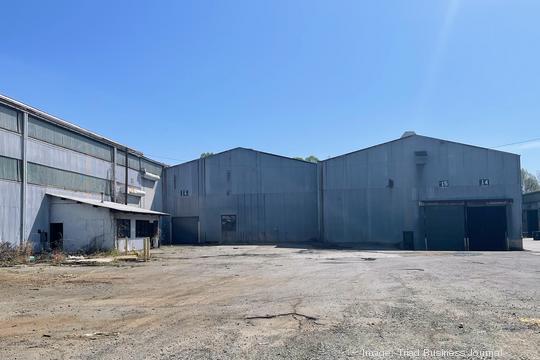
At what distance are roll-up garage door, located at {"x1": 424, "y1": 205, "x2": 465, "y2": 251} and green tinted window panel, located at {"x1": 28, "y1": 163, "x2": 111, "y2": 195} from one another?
2844 centimetres

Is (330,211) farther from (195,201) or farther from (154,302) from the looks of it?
(154,302)

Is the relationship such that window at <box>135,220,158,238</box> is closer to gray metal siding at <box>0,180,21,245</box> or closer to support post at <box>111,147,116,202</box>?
support post at <box>111,147,116,202</box>

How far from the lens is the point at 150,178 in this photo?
1962 inches

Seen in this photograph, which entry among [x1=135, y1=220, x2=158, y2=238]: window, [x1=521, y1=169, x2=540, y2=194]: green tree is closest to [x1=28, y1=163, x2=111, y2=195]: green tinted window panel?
[x1=135, y1=220, x2=158, y2=238]: window

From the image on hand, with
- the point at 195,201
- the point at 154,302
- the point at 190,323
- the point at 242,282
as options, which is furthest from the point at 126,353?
the point at 195,201

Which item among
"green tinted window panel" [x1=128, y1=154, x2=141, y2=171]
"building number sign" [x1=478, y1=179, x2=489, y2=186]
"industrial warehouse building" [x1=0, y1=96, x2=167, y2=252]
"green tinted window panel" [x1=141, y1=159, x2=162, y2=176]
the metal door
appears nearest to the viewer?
"industrial warehouse building" [x1=0, y1=96, x2=167, y2=252]

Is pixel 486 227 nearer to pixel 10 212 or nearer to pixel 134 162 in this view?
pixel 134 162

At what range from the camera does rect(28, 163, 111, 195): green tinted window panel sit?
106 ft

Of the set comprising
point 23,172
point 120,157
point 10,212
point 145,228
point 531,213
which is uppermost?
point 120,157

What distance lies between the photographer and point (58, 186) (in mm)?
35031

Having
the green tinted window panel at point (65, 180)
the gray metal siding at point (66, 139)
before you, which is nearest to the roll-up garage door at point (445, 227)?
the green tinted window panel at point (65, 180)

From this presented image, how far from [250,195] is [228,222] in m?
3.62

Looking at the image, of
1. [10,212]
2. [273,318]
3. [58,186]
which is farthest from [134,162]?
[273,318]

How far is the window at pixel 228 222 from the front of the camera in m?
51.1
